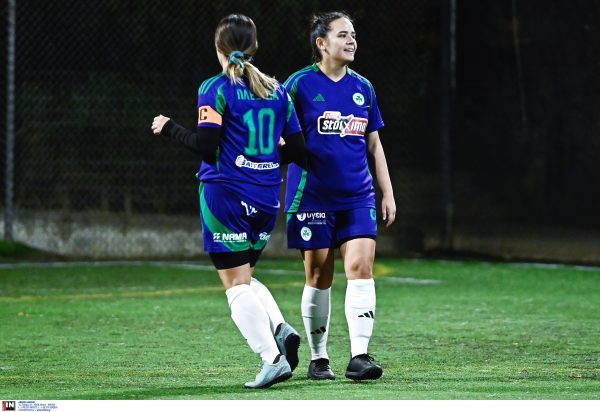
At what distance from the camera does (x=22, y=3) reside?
1391 cm

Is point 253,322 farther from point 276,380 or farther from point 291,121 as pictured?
point 291,121

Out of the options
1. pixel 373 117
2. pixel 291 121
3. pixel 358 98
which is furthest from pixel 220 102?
pixel 373 117

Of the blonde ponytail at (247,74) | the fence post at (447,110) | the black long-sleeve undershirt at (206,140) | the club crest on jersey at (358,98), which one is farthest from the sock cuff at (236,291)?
the fence post at (447,110)

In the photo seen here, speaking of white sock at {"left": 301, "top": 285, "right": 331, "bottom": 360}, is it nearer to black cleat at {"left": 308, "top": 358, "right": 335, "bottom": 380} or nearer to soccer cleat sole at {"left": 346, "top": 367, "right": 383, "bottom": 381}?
black cleat at {"left": 308, "top": 358, "right": 335, "bottom": 380}

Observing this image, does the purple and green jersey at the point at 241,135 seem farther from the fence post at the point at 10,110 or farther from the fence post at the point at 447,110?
the fence post at the point at 447,110

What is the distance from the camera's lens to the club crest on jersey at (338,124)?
638 centimetres

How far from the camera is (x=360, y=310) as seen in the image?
6.31m

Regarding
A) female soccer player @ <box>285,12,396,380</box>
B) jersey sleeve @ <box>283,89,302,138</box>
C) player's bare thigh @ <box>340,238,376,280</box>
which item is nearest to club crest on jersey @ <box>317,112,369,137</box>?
female soccer player @ <box>285,12,396,380</box>

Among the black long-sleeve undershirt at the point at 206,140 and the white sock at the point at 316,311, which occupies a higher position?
the black long-sleeve undershirt at the point at 206,140

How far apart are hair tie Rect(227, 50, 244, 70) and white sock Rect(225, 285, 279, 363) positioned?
0.98 metres

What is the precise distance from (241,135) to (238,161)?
4.5 inches

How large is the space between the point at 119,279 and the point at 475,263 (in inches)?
157
